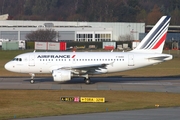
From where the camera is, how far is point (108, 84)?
51.2 m

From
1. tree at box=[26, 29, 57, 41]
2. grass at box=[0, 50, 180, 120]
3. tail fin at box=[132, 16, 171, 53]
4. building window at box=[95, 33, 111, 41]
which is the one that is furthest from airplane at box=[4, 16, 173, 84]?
building window at box=[95, 33, 111, 41]

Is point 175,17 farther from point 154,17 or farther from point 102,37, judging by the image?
point 102,37

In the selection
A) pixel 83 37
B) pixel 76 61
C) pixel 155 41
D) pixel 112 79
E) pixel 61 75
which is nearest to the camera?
pixel 61 75

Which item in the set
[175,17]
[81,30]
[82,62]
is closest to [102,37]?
[81,30]

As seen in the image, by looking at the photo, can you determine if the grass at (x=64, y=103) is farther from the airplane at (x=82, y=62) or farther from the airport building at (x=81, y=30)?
the airport building at (x=81, y=30)

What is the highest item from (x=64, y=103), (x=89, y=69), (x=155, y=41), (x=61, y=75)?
(x=155, y=41)

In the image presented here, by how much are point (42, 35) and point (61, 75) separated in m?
96.5

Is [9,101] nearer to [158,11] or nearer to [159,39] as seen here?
[159,39]

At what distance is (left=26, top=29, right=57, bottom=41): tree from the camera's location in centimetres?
14225

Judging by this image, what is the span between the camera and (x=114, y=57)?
168 feet

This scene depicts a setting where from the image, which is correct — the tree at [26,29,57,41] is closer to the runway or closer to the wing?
the runway

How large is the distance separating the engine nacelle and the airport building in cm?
9772

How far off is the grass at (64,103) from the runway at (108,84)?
2851 millimetres

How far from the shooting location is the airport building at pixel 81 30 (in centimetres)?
14700
